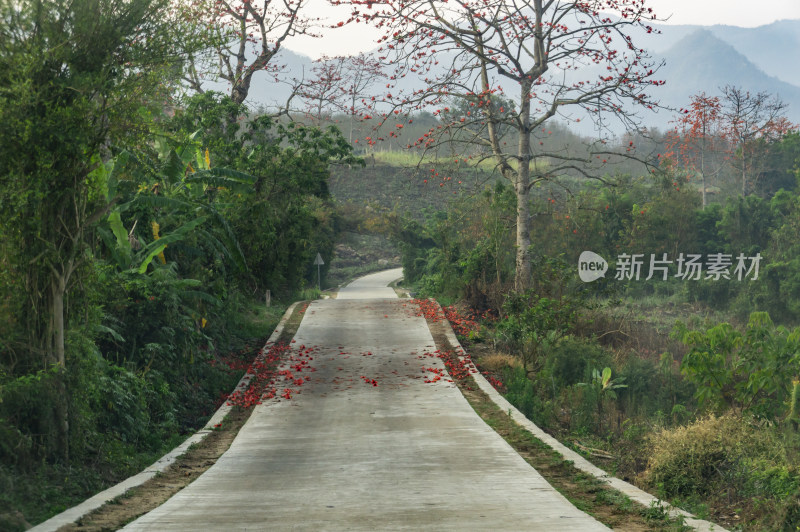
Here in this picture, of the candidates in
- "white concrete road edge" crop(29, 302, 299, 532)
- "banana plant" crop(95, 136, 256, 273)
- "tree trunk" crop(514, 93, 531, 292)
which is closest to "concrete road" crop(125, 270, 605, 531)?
"white concrete road edge" crop(29, 302, 299, 532)

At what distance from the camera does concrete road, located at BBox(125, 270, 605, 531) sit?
6.18 meters

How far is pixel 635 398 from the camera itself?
15.0 metres

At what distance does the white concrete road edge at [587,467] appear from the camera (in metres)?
6.13

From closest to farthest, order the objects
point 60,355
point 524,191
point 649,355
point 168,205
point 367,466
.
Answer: point 60,355, point 367,466, point 168,205, point 524,191, point 649,355

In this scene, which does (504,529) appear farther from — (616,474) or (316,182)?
(316,182)

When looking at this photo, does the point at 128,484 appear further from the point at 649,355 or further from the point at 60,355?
the point at 649,355

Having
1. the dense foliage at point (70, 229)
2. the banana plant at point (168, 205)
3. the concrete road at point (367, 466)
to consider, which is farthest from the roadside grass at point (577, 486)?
the banana plant at point (168, 205)

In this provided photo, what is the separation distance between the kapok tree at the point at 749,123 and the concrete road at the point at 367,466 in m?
35.7

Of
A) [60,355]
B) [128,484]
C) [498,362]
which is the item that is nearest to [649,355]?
[498,362]

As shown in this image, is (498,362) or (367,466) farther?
(498,362)

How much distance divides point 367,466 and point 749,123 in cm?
4402

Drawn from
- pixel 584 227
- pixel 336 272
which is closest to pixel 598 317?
pixel 584 227

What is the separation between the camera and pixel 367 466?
8.53 m

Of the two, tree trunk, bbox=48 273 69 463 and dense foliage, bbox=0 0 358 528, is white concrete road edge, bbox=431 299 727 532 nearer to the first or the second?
dense foliage, bbox=0 0 358 528
